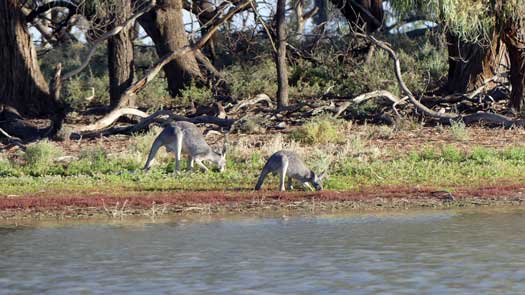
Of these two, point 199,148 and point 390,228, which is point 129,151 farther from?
point 390,228

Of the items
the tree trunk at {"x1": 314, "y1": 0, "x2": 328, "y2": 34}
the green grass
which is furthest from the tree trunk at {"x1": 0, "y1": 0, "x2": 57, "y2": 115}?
the tree trunk at {"x1": 314, "y1": 0, "x2": 328, "y2": 34}

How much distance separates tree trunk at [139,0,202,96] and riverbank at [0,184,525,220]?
10871mm

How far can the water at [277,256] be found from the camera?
350 inches

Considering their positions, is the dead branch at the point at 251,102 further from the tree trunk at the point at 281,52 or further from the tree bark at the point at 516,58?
the tree bark at the point at 516,58

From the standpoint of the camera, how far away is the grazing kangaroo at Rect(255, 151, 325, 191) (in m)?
14.0

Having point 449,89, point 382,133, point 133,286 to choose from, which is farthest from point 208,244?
point 449,89

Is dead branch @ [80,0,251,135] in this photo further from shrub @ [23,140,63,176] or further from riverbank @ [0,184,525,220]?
riverbank @ [0,184,525,220]

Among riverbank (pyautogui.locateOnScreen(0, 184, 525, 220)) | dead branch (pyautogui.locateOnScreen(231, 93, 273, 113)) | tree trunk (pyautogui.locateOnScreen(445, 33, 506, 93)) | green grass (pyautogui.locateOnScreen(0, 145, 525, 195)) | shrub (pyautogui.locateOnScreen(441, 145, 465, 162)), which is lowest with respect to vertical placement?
riverbank (pyautogui.locateOnScreen(0, 184, 525, 220))

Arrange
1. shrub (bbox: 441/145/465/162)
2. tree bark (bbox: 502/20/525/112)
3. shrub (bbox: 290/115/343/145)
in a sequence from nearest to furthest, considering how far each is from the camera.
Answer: shrub (bbox: 441/145/465/162), shrub (bbox: 290/115/343/145), tree bark (bbox: 502/20/525/112)

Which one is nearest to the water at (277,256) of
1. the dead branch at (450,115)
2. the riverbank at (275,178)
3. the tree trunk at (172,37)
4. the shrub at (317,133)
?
the riverbank at (275,178)

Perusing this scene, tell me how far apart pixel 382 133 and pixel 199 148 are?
500 centimetres

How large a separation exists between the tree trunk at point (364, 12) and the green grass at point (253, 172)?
9349 millimetres

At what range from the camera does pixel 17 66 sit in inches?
899

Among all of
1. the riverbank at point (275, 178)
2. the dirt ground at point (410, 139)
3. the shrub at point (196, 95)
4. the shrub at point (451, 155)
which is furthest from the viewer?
the shrub at point (196, 95)
